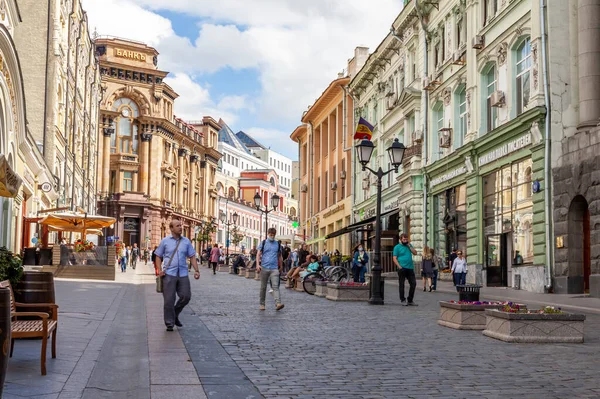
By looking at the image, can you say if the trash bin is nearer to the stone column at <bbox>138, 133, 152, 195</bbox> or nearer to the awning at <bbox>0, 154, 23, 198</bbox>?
the awning at <bbox>0, 154, 23, 198</bbox>

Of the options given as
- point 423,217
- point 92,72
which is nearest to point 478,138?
point 423,217

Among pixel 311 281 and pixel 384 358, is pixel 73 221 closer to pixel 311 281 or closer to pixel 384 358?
pixel 311 281

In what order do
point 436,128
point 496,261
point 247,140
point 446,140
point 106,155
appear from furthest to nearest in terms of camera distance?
point 247,140, point 106,155, point 436,128, point 446,140, point 496,261

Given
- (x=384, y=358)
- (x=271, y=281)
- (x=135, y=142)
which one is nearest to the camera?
(x=384, y=358)

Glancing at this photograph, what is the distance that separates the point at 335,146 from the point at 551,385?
2120 inches

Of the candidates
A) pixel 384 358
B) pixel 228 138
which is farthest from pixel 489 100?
pixel 228 138

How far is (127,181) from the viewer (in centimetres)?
9300

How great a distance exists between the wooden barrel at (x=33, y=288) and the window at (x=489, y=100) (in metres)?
23.5

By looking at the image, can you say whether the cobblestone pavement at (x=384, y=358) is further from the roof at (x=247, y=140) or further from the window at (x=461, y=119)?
the roof at (x=247, y=140)

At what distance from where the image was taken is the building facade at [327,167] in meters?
57.4

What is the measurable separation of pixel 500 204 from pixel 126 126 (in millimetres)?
68629

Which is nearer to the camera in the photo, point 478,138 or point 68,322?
point 68,322

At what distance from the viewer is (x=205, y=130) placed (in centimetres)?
11594

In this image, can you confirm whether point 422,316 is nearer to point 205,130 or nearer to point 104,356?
point 104,356
